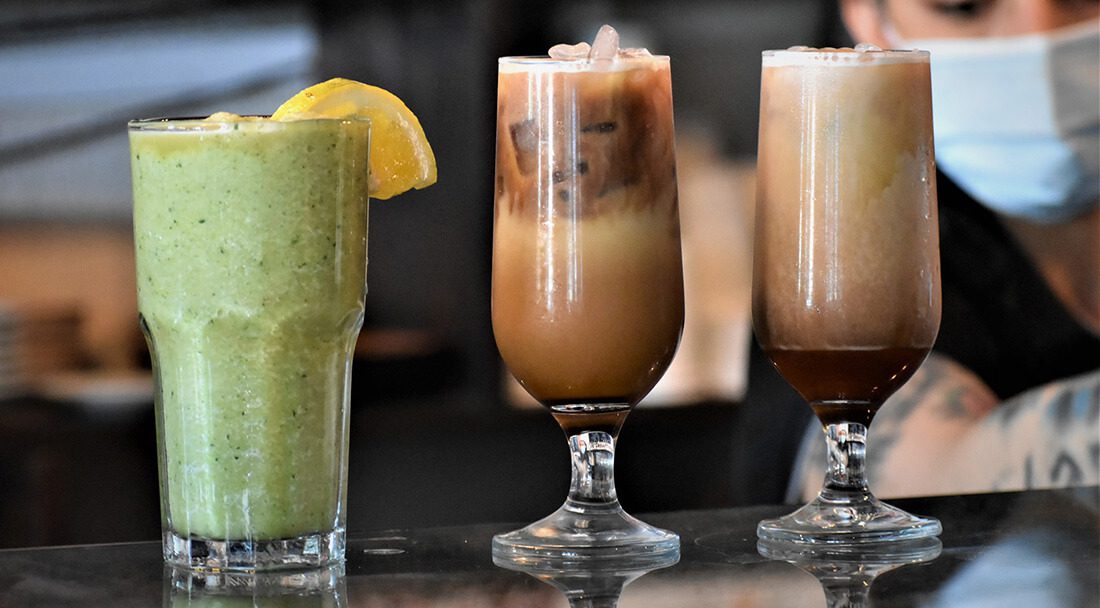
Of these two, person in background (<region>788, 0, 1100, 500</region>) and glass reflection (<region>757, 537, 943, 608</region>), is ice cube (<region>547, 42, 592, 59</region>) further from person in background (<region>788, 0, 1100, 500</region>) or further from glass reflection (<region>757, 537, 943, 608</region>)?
person in background (<region>788, 0, 1100, 500</region>)

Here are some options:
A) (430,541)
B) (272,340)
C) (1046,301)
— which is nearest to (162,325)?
(272,340)

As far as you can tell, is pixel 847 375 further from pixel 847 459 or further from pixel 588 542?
pixel 588 542

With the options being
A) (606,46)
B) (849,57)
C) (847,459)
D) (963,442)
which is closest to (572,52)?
(606,46)

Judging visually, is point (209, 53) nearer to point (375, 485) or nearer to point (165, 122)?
point (375, 485)

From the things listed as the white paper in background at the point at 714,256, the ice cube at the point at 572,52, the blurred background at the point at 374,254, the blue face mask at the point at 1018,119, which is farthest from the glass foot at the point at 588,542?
the white paper in background at the point at 714,256

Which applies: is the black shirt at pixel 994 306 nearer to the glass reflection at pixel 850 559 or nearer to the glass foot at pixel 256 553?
the glass reflection at pixel 850 559

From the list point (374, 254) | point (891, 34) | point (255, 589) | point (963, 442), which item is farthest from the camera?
point (374, 254)
